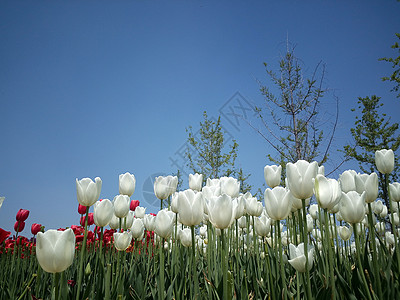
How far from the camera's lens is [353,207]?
156 centimetres

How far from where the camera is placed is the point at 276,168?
2.41 meters

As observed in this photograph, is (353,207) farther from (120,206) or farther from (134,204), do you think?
(134,204)

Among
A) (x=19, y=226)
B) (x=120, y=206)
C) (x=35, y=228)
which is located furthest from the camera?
(x=35, y=228)

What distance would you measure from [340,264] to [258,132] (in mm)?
9116

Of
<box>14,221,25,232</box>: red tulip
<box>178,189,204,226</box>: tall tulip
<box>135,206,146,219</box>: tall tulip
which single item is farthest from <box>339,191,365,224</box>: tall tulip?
<box>14,221,25,232</box>: red tulip

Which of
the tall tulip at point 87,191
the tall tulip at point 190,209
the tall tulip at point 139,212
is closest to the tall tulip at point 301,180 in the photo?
the tall tulip at point 190,209

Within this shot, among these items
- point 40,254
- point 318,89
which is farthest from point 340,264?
point 318,89

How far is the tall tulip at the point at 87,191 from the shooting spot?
1.85 m

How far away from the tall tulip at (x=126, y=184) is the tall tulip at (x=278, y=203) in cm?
151

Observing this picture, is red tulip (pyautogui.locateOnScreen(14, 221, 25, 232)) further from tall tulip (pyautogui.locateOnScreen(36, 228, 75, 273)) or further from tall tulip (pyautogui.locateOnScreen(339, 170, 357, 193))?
tall tulip (pyautogui.locateOnScreen(339, 170, 357, 193))

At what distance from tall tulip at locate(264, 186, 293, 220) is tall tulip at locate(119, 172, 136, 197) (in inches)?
59.5

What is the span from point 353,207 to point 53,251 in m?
1.53

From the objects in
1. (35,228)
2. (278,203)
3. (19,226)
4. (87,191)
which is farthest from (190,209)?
(35,228)

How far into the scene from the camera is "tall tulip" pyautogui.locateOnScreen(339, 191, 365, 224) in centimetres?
155
